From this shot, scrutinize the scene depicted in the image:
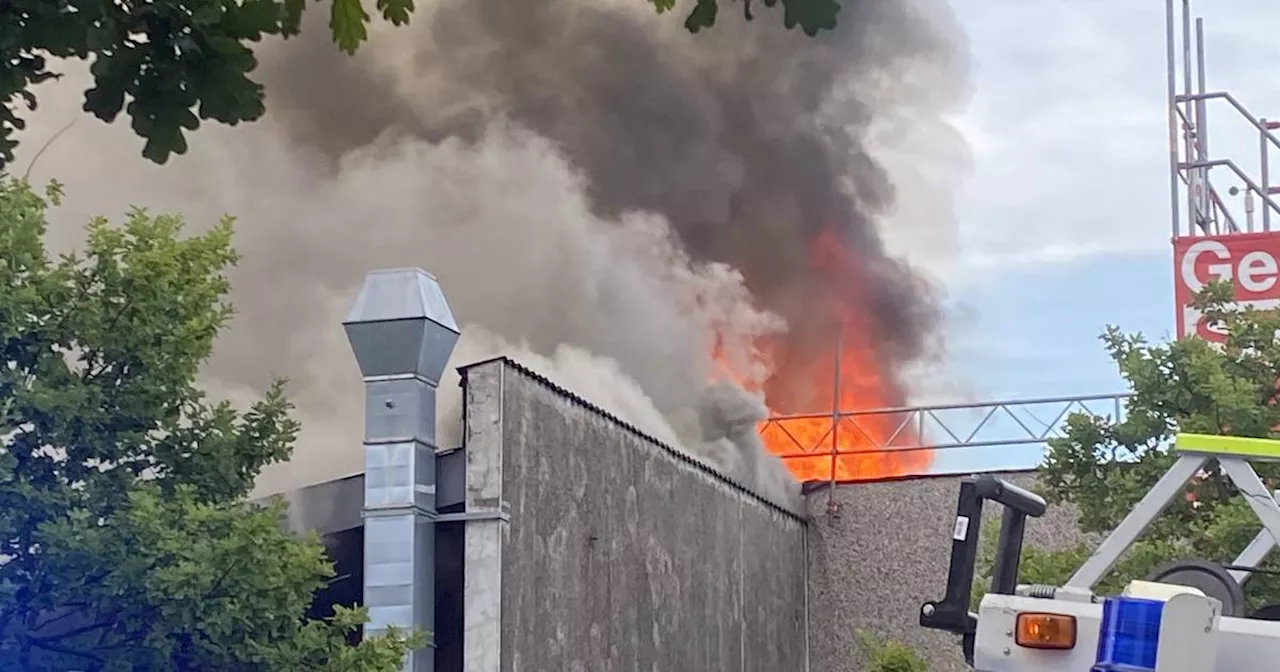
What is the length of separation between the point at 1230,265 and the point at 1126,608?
45.7 feet

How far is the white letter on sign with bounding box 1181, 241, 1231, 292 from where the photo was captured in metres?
17.7

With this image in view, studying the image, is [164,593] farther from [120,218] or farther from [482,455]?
[120,218]

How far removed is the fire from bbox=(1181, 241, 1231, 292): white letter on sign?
3.08m

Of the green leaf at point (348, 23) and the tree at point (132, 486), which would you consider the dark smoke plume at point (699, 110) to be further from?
the green leaf at point (348, 23)

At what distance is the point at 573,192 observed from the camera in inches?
589

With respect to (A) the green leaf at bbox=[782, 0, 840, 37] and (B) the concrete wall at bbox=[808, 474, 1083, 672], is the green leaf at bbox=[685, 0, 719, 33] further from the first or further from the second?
(B) the concrete wall at bbox=[808, 474, 1083, 672]

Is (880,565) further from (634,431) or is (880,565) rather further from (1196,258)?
(634,431)

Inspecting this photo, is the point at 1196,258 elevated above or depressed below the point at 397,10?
above

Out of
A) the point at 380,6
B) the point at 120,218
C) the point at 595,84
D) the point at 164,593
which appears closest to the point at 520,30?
the point at 595,84

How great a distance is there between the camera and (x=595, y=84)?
15070 mm

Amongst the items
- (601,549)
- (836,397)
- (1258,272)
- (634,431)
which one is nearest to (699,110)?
(634,431)

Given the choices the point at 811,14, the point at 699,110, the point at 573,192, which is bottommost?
the point at 811,14

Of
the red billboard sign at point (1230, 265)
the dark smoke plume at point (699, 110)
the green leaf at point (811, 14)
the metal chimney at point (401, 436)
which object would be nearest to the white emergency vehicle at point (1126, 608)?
the green leaf at point (811, 14)

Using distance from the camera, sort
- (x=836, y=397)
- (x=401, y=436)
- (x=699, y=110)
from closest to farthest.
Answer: (x=401, y=436) < (x=699, y=110) < (x=836, y=397)
